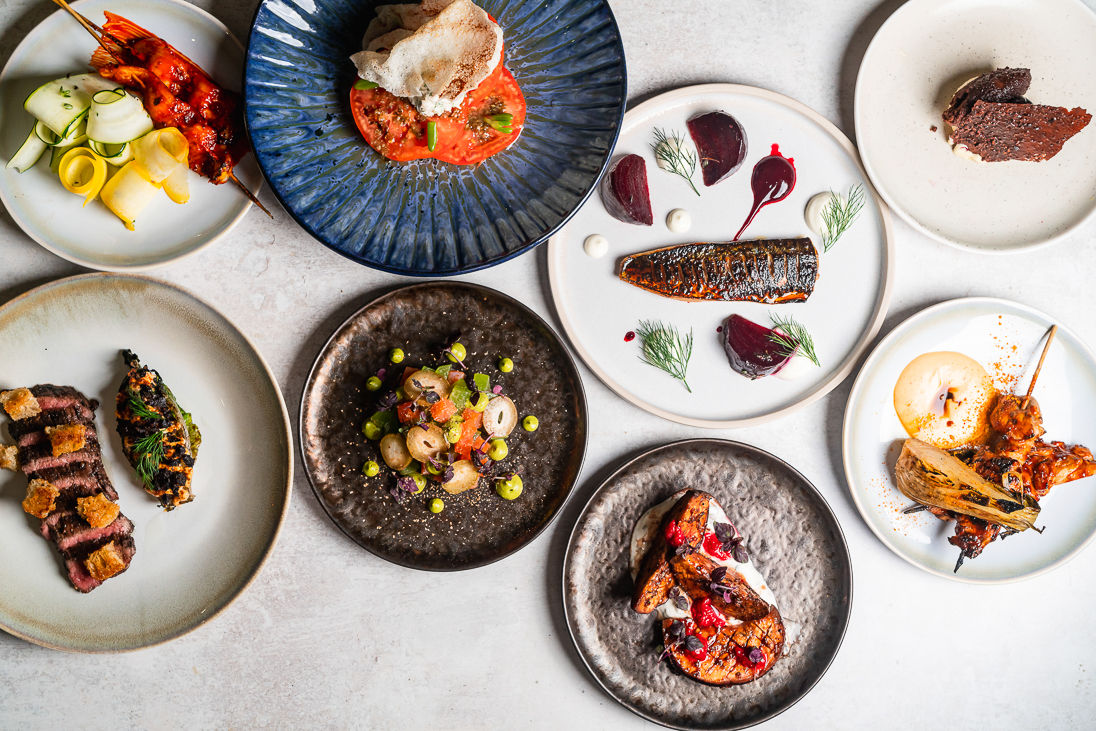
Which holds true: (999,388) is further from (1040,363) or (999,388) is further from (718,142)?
(718,142)

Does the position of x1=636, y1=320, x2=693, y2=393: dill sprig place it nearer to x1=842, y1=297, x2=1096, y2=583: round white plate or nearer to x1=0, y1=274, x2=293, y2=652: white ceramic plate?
x1=842, y1=297, x2=1096, y2=583: round white plate

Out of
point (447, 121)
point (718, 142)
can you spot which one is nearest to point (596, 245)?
point (718, 142)

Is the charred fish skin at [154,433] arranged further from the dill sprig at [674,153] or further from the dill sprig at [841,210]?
the dill sprig at [841,210]

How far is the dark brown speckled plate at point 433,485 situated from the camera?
268 cm

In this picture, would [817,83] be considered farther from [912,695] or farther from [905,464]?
[912,695]

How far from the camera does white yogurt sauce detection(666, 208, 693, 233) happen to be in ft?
8.80

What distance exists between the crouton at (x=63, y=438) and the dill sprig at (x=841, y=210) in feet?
9.97

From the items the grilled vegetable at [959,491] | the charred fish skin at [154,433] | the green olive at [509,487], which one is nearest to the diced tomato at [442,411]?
the green olive at [509,487]

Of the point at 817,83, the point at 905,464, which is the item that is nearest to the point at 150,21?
the point at 817,83

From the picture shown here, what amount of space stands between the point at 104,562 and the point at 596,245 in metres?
2.27

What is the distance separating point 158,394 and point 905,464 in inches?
118

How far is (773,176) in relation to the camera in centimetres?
269

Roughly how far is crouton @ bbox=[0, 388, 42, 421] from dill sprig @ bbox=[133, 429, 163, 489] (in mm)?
391

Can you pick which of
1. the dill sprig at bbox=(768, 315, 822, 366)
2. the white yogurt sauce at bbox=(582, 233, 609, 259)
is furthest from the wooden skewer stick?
the white yogurt sauce at bbox=(582, 233, 609, 259)
